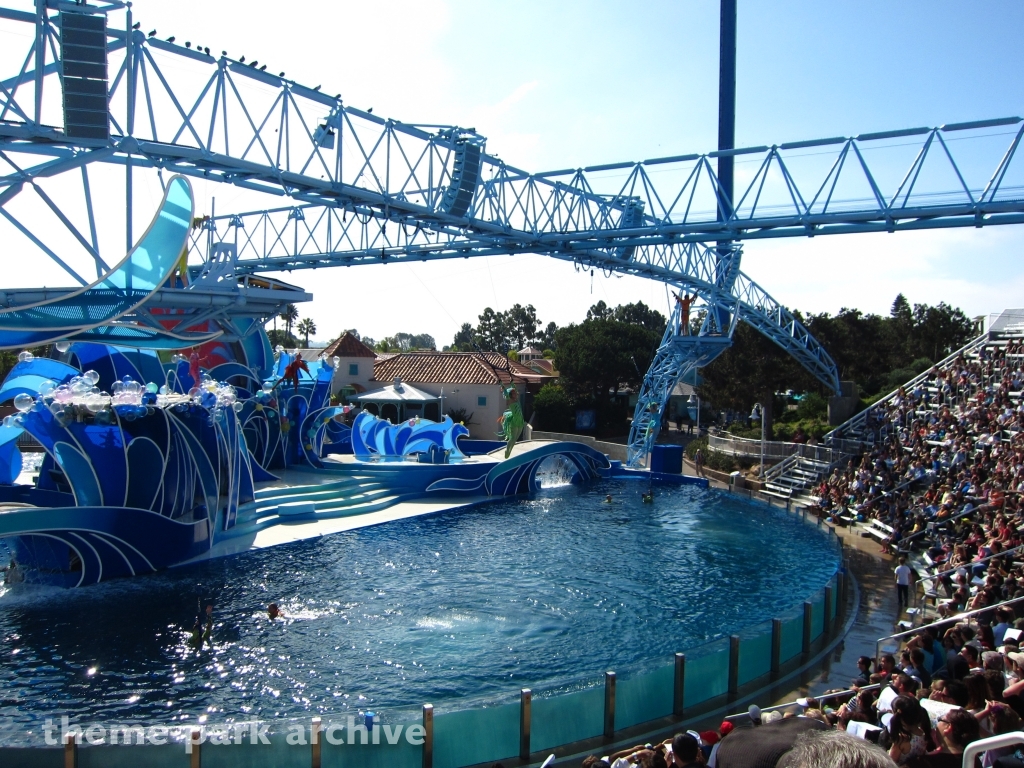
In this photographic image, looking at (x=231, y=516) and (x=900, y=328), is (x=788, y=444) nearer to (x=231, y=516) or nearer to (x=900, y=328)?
(x=231, y=516)

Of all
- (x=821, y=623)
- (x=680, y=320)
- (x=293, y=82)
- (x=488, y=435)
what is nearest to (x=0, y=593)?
(x=293, y=82)

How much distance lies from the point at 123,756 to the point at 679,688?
625cm

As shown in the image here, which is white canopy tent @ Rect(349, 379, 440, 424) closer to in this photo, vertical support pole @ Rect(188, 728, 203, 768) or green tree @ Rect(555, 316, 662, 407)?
green tree @ Rect(555, 316, 662, 407)

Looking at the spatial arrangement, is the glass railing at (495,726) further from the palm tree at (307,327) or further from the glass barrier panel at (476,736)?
the palm tree at (307,327)

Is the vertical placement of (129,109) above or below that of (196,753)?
above

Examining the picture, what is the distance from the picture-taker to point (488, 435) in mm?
45094

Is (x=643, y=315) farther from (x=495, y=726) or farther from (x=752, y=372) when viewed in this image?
(x=495, y=726)

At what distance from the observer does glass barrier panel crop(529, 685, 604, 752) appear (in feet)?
28.3

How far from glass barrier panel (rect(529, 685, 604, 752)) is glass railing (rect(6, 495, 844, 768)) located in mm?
11

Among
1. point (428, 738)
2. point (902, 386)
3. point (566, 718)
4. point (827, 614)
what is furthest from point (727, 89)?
point (428, 738)

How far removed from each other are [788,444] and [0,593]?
87.9 feet

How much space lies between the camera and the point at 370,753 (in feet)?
25.6

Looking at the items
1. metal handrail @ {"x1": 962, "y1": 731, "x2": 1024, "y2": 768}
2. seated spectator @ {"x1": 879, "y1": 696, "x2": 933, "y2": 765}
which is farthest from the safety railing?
metal handrail @ {"x1": 962, "y1": 731, "x2": 1024, "y2": 768}

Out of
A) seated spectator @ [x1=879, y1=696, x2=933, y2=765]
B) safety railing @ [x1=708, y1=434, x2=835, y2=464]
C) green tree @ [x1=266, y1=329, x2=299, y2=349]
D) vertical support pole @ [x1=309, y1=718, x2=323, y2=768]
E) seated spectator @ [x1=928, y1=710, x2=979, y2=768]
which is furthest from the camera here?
green tree @ [x1=266, y1=329, x2=299, y2=349]
